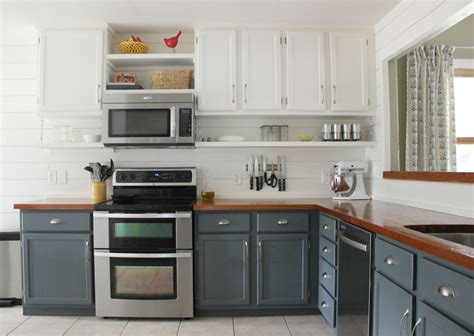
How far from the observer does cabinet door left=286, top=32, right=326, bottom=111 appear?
294 cm

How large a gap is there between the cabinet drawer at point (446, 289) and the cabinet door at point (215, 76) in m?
2.00

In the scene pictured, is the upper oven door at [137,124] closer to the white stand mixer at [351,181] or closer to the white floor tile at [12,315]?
the white stand mixer at [351,181]

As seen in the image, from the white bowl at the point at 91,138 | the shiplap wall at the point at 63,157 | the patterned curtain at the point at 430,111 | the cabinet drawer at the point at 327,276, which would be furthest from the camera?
the shiplap wall at the point at 63,157

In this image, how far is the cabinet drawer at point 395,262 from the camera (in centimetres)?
142

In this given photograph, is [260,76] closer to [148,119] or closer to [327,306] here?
[148,119]

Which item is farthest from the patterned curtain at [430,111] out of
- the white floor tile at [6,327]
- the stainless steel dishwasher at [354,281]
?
the white floor tile at [6,327]

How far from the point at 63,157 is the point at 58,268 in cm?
110

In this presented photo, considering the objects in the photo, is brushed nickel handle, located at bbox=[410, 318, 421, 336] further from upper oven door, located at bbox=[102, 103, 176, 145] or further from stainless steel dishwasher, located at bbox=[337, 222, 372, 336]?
upper oven door, located at bbox=[102, 103, 176, 145]

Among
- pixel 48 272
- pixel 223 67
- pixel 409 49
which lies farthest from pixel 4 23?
pixel 409 49

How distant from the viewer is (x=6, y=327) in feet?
8.36

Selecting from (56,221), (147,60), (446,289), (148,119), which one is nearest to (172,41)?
(147,60)

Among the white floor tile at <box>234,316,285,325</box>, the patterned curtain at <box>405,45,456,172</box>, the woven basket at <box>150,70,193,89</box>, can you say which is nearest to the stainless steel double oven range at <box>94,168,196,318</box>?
the white floor tile at <box>234,316,285,325</box>

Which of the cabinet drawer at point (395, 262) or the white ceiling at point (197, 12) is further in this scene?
the white ceiling at point (197, 12)

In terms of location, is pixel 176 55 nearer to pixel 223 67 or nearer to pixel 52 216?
pixel 223 67
